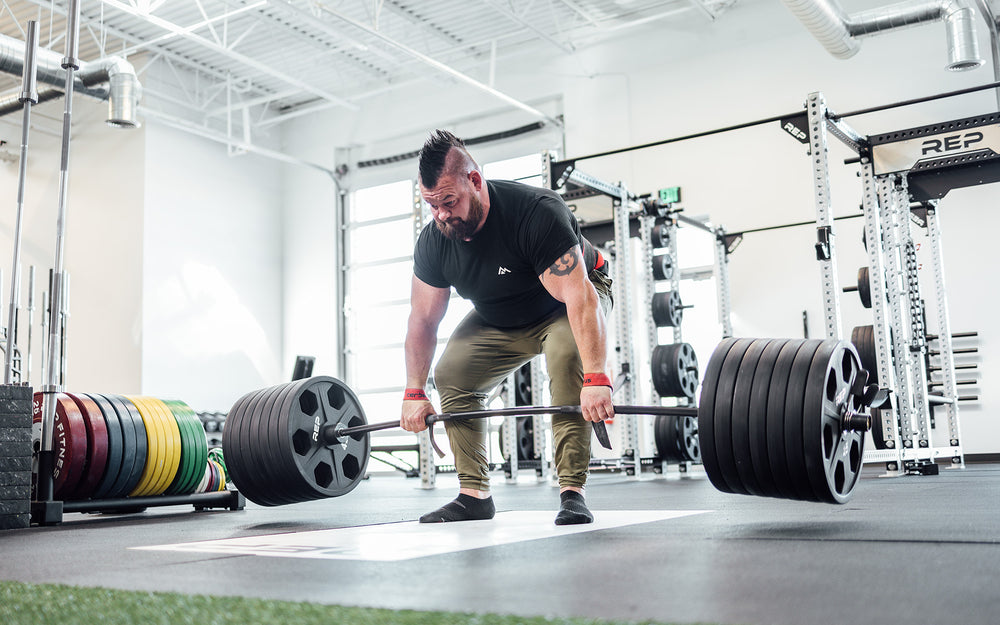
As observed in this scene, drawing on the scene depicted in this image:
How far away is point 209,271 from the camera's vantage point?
1055 cm

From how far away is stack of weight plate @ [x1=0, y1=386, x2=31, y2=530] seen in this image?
276 centimetres

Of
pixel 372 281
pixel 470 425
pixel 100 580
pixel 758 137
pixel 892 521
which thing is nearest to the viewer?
pixel 100 580

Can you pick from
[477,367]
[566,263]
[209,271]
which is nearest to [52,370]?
[477,367]

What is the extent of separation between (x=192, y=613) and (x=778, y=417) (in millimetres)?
1300

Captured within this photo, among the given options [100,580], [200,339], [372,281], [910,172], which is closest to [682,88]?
[910,172]

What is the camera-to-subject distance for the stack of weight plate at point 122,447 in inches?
127

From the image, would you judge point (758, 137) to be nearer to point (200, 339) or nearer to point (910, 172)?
point (910, 172)

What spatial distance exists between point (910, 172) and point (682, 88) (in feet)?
12.0

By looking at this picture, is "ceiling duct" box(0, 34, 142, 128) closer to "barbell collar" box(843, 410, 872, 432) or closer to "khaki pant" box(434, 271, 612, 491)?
"khaki pant" box(434, 271, 612, 491)

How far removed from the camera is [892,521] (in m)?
2.08

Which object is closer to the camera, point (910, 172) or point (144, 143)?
point (910, 172)

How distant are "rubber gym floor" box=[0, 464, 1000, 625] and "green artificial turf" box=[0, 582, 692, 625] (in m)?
0.05

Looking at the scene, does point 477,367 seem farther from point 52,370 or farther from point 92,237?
point 92,237

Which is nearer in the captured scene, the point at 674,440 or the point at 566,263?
the point at 566,263
